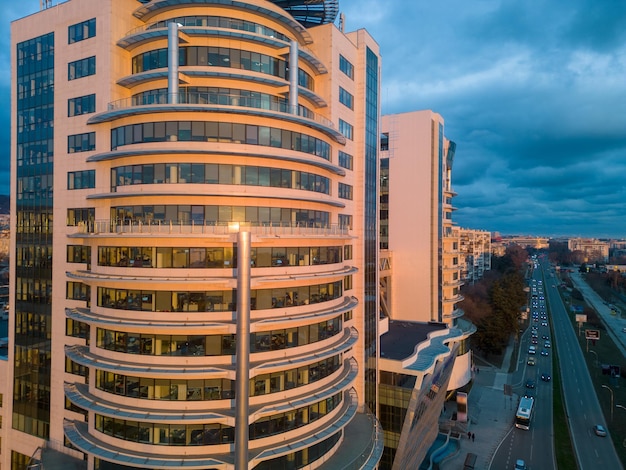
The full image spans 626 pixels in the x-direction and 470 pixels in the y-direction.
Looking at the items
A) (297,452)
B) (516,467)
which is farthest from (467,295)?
(297,452)

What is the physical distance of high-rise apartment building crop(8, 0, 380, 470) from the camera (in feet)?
102

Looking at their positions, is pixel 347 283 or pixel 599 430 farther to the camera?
pixel 599 430

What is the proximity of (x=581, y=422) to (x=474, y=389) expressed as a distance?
688 inches

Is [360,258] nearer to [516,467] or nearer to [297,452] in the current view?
[297,452]

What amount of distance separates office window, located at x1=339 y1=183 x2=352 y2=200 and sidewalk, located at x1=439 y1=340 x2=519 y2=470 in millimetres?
36665

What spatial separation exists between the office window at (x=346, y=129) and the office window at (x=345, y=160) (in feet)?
6.92

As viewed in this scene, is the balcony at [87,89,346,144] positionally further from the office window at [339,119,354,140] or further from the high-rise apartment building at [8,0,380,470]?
the office window at [339,119,354,140]

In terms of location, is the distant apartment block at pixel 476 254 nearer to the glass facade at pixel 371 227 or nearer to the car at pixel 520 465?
the car at pixel 520 465

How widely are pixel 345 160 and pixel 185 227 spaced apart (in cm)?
1989

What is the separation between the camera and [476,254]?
15838 centimetres

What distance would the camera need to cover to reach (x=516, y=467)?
49781mm

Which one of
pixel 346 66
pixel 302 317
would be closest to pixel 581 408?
pixel 302 317

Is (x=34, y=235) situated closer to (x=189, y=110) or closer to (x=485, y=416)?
(x=189, y=110)

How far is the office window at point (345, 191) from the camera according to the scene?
43.7m
